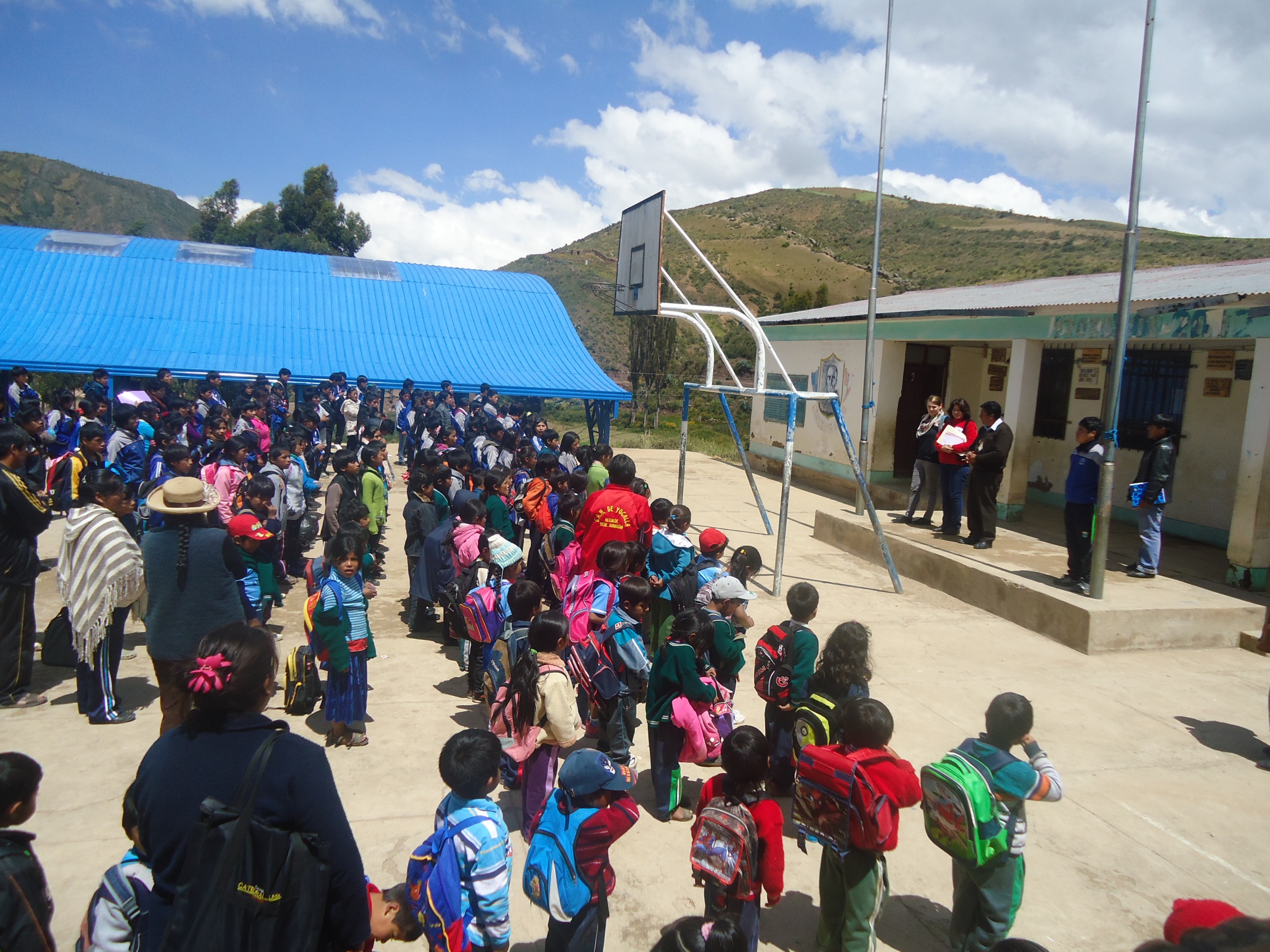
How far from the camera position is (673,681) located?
3.89 m

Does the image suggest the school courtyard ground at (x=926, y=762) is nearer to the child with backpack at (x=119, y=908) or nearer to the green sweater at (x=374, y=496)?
the green sweater at (x=374, y=496)

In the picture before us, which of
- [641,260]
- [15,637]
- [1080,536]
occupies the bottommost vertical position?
[15,637]

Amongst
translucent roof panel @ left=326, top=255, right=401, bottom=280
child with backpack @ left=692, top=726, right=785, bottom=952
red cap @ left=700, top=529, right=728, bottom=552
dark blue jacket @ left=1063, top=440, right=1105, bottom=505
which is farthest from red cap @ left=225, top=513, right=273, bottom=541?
translucent roof panel @ left=326, top=255, right=401, bottom=280

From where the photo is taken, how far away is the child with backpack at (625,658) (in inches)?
162

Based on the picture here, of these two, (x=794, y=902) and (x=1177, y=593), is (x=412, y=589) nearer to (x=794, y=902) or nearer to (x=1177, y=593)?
(x=794, y=902)

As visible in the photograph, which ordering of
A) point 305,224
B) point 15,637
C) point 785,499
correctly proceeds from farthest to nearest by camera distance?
point 305,224 → point 785,499 → point 15,637

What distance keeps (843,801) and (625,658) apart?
153cm

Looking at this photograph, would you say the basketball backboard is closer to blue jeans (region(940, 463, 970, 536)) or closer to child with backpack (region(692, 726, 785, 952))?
blue jeans (region(940, 463, 970, 536))

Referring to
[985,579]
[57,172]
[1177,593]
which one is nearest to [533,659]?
[985,579]

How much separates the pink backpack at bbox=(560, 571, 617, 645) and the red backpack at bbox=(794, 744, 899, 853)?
4.92 ft

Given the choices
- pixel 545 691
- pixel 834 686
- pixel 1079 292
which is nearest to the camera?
pixel 545 691

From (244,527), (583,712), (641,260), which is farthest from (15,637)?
(641,260)

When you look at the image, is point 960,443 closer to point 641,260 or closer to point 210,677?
point 641,260

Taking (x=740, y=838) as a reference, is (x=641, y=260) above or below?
above
